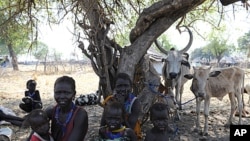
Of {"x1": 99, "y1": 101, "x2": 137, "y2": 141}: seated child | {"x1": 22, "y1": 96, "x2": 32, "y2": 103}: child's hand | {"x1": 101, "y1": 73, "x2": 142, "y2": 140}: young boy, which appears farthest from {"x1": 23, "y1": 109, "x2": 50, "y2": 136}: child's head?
{"x1": 22, "y1": 96, "x2": 32, "y2": 103}: child's hand

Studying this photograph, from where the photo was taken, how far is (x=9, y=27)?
750 cm

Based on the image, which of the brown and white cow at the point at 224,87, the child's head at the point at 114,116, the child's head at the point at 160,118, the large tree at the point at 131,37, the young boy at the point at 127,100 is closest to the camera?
the child's head at the point at 114,116

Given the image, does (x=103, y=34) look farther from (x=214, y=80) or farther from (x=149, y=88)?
(x=214, y=80)

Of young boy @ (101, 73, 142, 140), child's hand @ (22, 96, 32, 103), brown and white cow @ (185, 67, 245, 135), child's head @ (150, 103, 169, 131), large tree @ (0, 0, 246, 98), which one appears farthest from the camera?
child's hand @ (22, 96, 32, 103)

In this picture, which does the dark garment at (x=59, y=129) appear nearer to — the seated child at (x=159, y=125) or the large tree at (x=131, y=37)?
the seated child at (x=159, y=125)

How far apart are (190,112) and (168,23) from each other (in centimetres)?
434

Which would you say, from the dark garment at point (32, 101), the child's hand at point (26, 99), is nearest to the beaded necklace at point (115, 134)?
the dark garment at point (32, 101)

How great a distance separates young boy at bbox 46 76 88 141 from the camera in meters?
2.90

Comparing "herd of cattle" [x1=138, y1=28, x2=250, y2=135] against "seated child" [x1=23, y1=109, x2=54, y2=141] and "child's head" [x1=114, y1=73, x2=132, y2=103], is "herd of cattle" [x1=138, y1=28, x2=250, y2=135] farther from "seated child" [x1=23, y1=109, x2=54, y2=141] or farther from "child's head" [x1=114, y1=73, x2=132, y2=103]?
"seated child" [x1=23, y1=109, x2=54, y2=141]

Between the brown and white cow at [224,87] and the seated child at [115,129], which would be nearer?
the seated child at [115,129]

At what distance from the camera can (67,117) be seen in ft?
9.69

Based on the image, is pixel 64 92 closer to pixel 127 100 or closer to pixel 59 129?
pixel 59 129

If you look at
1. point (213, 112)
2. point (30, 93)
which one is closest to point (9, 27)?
point (30, 93)

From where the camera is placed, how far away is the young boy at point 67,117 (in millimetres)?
2904
